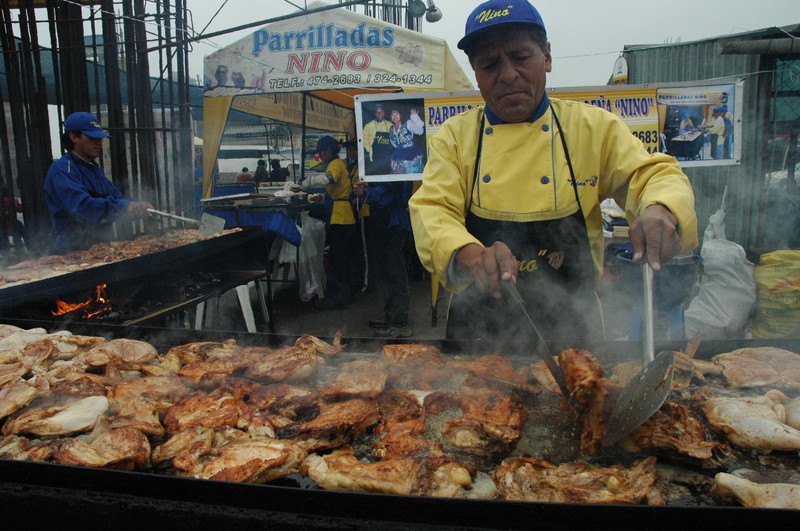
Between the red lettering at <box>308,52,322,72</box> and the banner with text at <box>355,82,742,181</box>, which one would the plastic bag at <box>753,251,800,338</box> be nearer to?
the banner with text at <box>355,82,742,181</box>

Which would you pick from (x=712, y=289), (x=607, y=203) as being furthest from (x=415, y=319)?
(x=712, y=289)

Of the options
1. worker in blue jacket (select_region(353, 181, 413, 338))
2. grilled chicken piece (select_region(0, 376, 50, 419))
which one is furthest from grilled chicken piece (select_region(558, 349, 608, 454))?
worker in blue jacket (select_region(353, 181, 413, 338))

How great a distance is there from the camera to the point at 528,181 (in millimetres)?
2594

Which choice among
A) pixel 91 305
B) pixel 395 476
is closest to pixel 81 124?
pixel 91 305

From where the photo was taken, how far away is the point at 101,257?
16.8ft

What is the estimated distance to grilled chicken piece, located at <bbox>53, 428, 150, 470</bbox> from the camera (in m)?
1.78

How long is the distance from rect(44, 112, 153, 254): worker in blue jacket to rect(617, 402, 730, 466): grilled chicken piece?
5.96 metres

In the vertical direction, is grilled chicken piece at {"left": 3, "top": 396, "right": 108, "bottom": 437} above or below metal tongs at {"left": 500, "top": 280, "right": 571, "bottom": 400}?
below

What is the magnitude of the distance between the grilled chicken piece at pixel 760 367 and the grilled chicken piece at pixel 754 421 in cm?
12

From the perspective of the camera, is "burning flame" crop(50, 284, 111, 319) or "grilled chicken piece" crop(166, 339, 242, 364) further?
"burning flame" crop(50, 284, 111, 319)

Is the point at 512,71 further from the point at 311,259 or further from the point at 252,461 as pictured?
the point at 311,259

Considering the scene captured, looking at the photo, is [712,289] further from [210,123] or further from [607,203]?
[210,123]

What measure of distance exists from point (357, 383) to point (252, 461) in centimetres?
66

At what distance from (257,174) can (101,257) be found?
1025 centimetres
